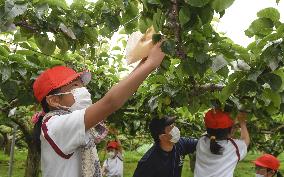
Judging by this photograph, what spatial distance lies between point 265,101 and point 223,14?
111 centimetres

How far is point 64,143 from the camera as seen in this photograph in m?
1.71

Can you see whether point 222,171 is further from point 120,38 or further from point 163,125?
point 120,38

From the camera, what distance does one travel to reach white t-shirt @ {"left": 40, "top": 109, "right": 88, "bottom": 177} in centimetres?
167

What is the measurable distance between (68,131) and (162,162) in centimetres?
170

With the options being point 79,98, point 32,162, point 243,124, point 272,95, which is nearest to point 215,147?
point 243,124

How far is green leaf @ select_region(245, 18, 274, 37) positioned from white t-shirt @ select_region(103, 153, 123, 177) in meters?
6.86

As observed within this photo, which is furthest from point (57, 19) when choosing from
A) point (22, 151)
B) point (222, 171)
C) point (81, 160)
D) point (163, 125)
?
point (22, 151)

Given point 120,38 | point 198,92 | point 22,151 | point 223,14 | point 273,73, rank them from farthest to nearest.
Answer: point 22,151 → point 120,38 → point 198,92 → point 273,73 → point 223,14

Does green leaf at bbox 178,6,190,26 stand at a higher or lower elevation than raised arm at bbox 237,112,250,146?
higher

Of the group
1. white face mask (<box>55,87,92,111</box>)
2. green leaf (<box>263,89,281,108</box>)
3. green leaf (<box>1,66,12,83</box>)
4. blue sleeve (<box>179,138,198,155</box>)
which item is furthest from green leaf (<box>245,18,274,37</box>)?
blue sleeve (<box>179,138,198,155</box>)

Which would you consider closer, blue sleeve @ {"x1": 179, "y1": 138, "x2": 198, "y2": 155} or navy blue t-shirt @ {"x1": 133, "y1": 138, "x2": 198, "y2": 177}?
navy blue t-shirt @ {"x1": 133, "y1": 138, "x2": 198, "y2": 177}

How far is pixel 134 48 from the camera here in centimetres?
168

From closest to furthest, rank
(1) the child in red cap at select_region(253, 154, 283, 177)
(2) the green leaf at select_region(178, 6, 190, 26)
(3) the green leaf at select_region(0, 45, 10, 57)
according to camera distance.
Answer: (2) the green leaf at select_region(178, 6, 190, 26), (3) the green leaf at select_region(0, 45, 10, 57), (1) the child in red cap at select_region(253, 154, 283, 177)

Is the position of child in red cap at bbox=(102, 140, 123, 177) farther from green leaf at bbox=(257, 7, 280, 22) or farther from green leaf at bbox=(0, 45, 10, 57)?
green leaf at bbox=(257, 7, 280, 22)
